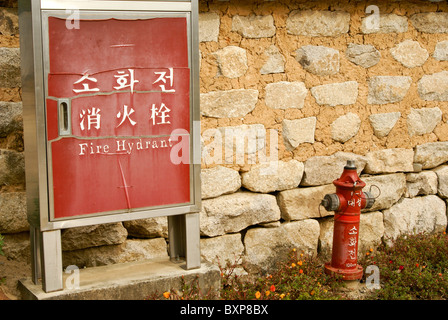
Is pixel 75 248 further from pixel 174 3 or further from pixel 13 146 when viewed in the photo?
pixel 174 3

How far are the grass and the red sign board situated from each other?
747 mm

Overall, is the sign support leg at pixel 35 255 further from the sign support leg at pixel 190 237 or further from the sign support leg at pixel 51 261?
the sign support leg at pixel 190 237

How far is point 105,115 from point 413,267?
2780 millimetres

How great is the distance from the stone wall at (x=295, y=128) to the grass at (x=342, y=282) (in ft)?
0.58

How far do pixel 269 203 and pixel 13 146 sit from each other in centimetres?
197

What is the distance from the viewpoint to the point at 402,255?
4.84m

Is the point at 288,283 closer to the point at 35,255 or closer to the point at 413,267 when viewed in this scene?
the point at 413,267

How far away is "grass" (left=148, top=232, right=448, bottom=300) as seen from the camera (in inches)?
159

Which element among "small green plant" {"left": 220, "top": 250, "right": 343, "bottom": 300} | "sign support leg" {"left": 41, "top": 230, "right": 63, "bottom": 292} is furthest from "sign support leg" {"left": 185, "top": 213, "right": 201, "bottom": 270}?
"sign support leg" {"left": 41, "top": 230, "right": 63, "bottom": 292}

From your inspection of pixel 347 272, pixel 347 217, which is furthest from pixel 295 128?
pixel 347 272

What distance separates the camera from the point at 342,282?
4.43 meters

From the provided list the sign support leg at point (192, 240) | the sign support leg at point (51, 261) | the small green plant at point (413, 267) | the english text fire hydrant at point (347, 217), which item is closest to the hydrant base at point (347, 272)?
the english text fire hydrant at point (347, 217)

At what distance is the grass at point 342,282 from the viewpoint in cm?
405

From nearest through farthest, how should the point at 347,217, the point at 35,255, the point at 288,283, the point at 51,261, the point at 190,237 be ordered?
the point at 51,261 < the point at 35,255 < the point at 190,237 < the point at 288,283 < the point at 347,217
